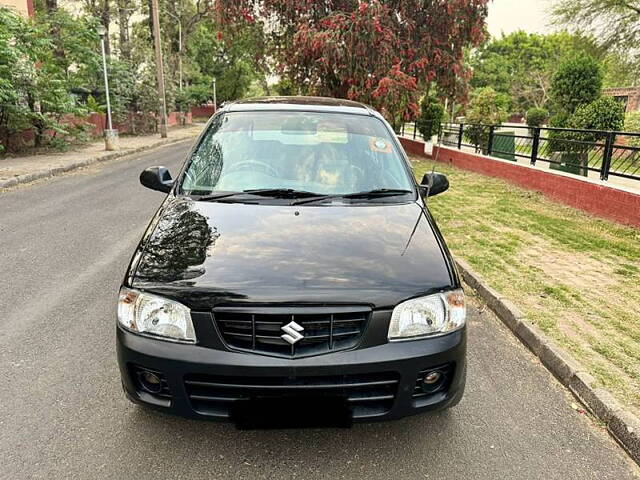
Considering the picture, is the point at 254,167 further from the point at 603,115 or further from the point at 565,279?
the point at 603,115

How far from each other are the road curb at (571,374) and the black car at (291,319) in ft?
3.40

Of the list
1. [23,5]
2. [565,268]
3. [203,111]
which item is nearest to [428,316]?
[565,268]

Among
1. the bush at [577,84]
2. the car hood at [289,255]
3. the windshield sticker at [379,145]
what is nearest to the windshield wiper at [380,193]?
Result: the car hood at [289,255]

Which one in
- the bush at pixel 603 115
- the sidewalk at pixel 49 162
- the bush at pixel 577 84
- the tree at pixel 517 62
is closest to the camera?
the bush at pixel 603 115

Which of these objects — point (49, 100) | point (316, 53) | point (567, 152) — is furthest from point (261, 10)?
point (567, 152)

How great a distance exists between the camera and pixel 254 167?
3.34 metres

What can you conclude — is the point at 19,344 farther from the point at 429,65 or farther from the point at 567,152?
the point at 429,65

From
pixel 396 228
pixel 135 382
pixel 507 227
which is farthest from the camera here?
pixel 507 227

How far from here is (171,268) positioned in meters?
2.32

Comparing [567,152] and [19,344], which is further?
[567,152]

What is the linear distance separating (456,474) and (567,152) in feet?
27.8

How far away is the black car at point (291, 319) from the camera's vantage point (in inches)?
82.3

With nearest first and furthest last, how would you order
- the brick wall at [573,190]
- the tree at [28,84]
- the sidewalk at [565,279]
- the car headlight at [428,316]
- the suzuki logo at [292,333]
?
the suzuki logo at [292,333] < the car headlight at [428,316] < the sidewalk at [565,279] < the brick wall at [573,190] < the tree at [28,84]

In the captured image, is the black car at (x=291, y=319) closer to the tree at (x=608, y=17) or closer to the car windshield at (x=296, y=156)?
the car windshield at (x=296, y=156)
